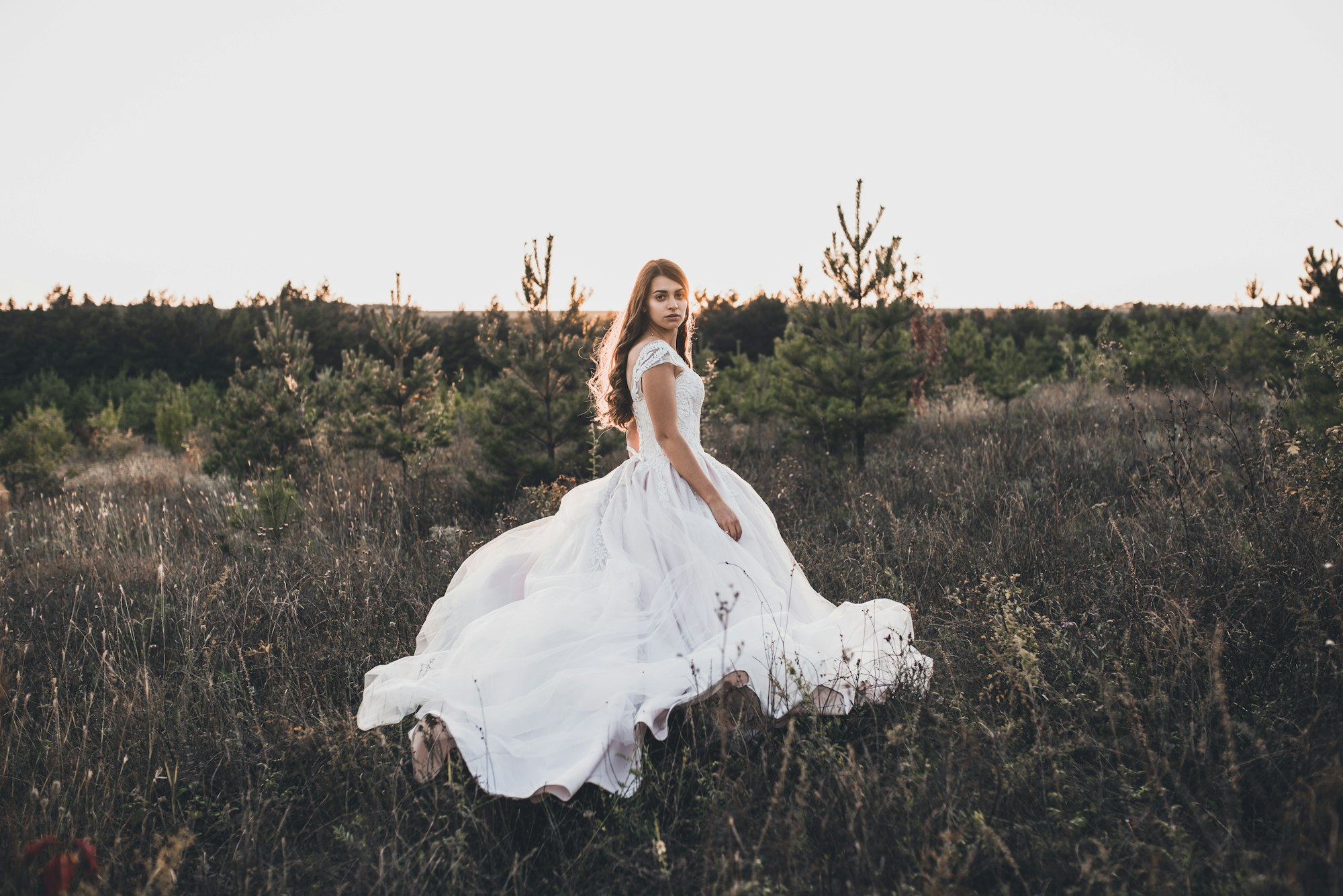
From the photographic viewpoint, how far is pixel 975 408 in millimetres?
10781

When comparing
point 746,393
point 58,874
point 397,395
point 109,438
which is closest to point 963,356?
point 746,393

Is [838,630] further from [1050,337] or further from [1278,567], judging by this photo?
[1050,337]

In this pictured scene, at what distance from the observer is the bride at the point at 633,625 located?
2174 mm

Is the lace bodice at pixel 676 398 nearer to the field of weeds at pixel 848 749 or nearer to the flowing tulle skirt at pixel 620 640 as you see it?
the flowing tulle skirt at pixel 620 640

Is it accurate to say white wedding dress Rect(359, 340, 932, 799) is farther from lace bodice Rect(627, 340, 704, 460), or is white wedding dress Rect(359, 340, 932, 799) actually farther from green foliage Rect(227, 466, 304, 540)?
green foliage Rect(227, 466, 304, 540)

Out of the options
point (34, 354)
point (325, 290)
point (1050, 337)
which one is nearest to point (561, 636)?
point (1050, 337)

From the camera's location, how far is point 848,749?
6.40 ft

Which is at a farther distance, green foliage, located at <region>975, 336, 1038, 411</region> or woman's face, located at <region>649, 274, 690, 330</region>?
green foliage, located at <region>975, 336, 1038, 411</region>

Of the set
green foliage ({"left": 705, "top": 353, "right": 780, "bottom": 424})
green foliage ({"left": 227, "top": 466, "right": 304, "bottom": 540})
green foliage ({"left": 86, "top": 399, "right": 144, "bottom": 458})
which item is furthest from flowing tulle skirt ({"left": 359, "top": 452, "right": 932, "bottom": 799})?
green foliage ({"left": 86, "top": 399, "right": 144, "bottom": 458})

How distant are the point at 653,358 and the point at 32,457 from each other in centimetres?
1151

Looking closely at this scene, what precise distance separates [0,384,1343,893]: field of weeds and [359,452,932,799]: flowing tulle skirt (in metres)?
0.14

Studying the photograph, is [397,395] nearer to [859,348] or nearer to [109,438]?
[859,348]

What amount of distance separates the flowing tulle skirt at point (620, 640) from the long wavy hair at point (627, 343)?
0.35 m

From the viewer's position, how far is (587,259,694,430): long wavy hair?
318cm
